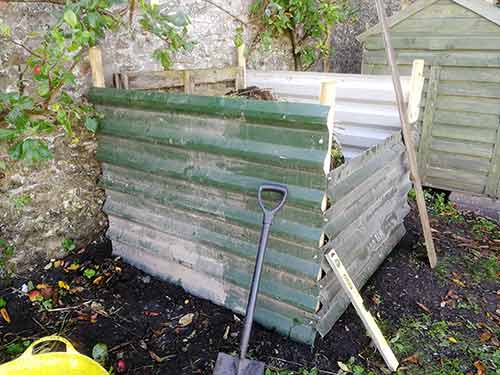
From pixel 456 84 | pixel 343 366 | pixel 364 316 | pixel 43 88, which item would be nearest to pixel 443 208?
pixel 456 84

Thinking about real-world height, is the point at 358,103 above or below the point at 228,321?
above

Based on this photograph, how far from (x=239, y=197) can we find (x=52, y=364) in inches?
48.6

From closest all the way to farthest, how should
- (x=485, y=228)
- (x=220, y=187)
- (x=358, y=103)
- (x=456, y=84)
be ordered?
(x=220, y=187) < (x=358, y=103) < (x=485, y=228) < (x=456, y=84)

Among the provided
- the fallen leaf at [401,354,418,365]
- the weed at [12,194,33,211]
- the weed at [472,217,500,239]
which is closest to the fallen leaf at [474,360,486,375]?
the fallen leaf at [401,354,418,365]

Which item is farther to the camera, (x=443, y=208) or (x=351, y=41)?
(x=351, y=41)

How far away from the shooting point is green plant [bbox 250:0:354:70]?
14.0 feet

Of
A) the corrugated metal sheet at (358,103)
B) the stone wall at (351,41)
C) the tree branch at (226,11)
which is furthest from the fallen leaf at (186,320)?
the stone wall at (351,41)

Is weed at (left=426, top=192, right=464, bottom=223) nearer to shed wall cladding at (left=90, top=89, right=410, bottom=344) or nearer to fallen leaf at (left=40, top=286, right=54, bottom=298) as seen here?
shed wall cladding at (left=90, top=89, right=410, bottom=344)

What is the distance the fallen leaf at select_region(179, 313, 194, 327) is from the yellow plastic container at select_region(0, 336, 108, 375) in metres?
0.72

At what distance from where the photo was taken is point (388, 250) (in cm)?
337

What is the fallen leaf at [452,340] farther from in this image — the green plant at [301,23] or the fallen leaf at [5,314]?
the green plant at [301,23]

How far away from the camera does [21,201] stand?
286cm

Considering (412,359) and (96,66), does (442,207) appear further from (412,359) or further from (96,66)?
(96,66)

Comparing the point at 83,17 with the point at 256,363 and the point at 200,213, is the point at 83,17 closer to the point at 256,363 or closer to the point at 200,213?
the point at 200,213
